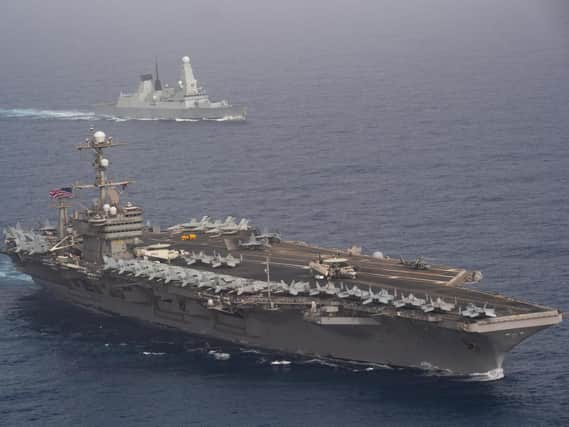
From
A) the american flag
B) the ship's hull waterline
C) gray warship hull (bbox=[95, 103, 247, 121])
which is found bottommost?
the ship's hull waterline

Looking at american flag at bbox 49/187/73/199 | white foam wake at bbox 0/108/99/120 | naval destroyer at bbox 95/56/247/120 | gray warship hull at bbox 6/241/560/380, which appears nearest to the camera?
gray warship hull at bbox 6/241/560/380

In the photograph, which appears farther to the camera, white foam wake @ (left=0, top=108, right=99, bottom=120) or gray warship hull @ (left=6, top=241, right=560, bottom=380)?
white foam wake @ (left=0, top=108, right=99, bottom=120)

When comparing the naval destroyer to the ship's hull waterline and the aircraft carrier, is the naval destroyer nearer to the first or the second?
the aircraft carrier

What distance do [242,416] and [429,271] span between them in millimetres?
12121

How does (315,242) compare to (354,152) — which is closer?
(315,242)

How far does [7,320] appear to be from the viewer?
178 ft

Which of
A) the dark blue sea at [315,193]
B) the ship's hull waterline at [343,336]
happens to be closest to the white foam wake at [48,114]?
the dark blue sea at [315,193]

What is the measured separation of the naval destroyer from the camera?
108 metres

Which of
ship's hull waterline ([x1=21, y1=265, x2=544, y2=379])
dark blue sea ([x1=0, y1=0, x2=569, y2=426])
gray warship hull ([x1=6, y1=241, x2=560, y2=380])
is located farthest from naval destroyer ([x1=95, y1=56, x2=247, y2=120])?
ship's hull waterline ([x1=21, y1=265, x2=544, y2=379])

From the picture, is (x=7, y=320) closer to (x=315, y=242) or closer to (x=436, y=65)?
(x=315, y=242)

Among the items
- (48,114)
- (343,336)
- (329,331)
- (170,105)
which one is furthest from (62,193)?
(170,105)

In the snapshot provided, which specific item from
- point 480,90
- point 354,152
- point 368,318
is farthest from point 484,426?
point 480,90

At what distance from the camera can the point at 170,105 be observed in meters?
110

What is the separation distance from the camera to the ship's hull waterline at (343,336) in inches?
1743
